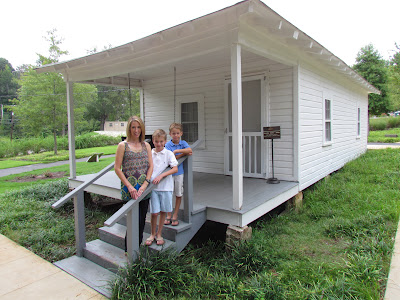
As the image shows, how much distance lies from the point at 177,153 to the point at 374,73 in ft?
96.8

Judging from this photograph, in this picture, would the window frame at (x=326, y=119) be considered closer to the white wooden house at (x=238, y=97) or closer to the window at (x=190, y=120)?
the white wooden house at (x=238, y=97)

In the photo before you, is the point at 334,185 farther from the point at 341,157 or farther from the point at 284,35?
the point at 284,35

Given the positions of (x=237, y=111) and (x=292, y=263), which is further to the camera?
(x=237, y=111)

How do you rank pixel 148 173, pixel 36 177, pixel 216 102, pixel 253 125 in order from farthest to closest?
pixel 36 177, pixel 216 102, pixel 253 125, pixel 148 173

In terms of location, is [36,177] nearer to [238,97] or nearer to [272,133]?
[272,133]

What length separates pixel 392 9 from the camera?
2644 centimetres

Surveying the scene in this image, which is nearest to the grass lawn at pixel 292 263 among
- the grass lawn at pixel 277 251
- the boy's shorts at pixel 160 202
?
the grass lawn at pixel 277 251

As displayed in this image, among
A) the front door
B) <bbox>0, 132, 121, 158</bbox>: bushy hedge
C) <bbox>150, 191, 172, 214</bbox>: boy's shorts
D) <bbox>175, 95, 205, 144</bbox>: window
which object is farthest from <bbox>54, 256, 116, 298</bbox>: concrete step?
<bbox>0, 132, 121, 158</bbox>: bushy hedge

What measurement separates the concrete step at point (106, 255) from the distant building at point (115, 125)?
3608cm

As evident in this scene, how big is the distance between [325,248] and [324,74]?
4.55 metres

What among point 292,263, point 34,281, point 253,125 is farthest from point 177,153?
point 253,125

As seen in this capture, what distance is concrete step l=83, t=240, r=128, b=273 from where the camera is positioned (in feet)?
10.2

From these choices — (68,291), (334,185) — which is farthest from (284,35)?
(68,291)

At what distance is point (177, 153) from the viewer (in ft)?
11.0
